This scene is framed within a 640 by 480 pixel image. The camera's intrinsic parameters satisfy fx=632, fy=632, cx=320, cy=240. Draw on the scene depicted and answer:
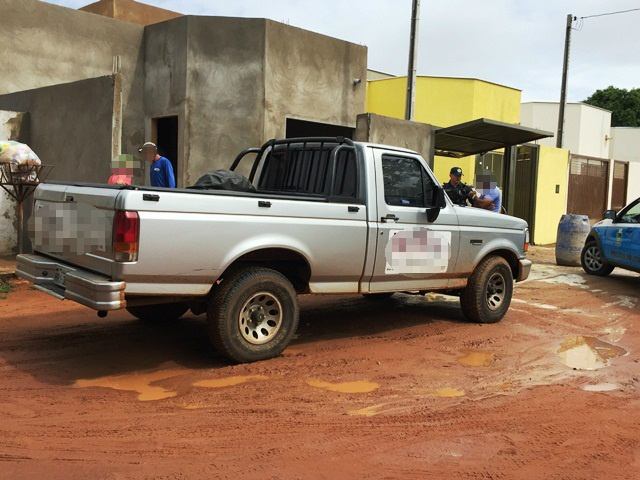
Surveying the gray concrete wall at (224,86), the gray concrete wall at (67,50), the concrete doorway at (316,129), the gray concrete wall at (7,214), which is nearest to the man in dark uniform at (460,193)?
the gray concrete wall at (224,86)

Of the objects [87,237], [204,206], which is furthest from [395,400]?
[87,237]

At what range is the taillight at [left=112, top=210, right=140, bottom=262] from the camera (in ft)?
15.0

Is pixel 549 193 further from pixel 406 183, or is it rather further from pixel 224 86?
pixel 406 183

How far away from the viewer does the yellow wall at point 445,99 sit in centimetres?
2356

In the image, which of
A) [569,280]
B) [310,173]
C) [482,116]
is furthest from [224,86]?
[482,116]

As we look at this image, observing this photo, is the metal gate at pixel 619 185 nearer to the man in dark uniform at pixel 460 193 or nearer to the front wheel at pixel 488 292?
the man in dark uniform at pixel 460 193

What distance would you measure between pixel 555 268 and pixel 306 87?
252 inches

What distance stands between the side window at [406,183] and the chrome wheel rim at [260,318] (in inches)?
63.7

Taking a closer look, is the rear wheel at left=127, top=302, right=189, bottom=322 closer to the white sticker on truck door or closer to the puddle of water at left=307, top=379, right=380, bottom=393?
the puddle of water at left=307, top=379, right=380, bottom=393

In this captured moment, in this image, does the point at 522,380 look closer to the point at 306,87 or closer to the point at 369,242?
the point at 369,242

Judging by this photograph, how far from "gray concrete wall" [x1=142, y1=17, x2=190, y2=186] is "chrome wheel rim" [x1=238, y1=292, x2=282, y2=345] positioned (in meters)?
7.30

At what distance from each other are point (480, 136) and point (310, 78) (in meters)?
3.78

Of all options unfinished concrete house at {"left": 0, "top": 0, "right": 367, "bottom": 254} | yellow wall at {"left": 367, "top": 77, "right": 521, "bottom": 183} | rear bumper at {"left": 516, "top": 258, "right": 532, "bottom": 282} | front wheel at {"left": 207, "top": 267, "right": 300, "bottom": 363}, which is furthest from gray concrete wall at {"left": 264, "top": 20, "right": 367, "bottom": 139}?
yellow wall at {"left": 367, "top": 77, "right": 521, "bottom": 183}

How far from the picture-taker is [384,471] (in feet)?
11.5
